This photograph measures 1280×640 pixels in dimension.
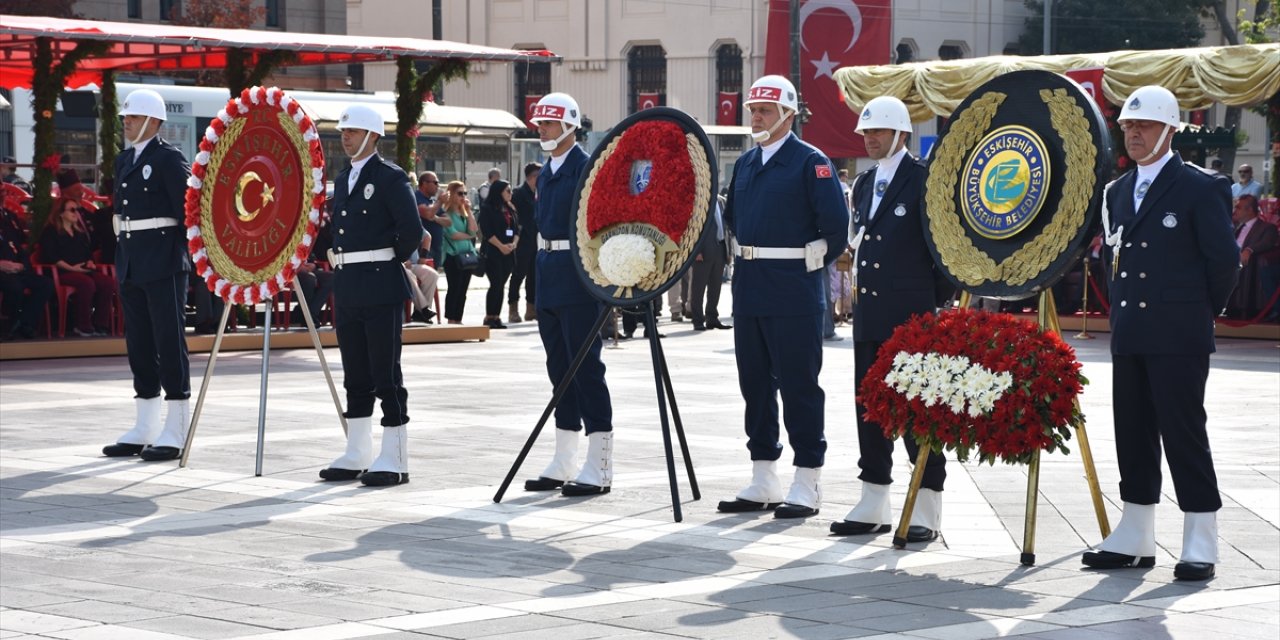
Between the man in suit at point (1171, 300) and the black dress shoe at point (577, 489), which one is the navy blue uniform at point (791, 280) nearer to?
the black dress shoe at point (577, 489)

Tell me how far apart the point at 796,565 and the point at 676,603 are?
1.02m

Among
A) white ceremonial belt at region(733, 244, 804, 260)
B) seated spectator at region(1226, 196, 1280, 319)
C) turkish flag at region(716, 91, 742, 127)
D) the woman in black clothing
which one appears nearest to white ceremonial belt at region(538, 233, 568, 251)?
white ceremonial belt at region(733, 244, 804, 260)

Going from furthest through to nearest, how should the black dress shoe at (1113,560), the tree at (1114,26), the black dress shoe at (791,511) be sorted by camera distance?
the tree at (1114,26), the black dress shoe at (791,511), the black dress shoe at (1113,560)

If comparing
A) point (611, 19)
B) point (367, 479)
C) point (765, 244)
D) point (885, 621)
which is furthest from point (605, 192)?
point (611, 19)

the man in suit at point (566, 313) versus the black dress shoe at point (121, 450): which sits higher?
the man in suit at point (566, 313)

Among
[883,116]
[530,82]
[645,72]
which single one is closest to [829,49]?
[645,72]

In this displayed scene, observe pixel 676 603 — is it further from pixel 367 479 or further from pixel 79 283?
pixel 79 283

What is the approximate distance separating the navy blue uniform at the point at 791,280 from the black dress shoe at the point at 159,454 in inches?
158

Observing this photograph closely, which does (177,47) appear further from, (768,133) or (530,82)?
(530,82)

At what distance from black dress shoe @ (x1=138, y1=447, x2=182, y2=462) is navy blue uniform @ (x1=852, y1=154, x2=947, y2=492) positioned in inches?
184

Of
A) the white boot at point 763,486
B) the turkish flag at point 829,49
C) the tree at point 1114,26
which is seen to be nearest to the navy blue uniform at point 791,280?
the white boot at point 763,486

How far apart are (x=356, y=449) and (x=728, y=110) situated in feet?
130

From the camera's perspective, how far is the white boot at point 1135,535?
836 centimetres

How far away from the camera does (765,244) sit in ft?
32.0
